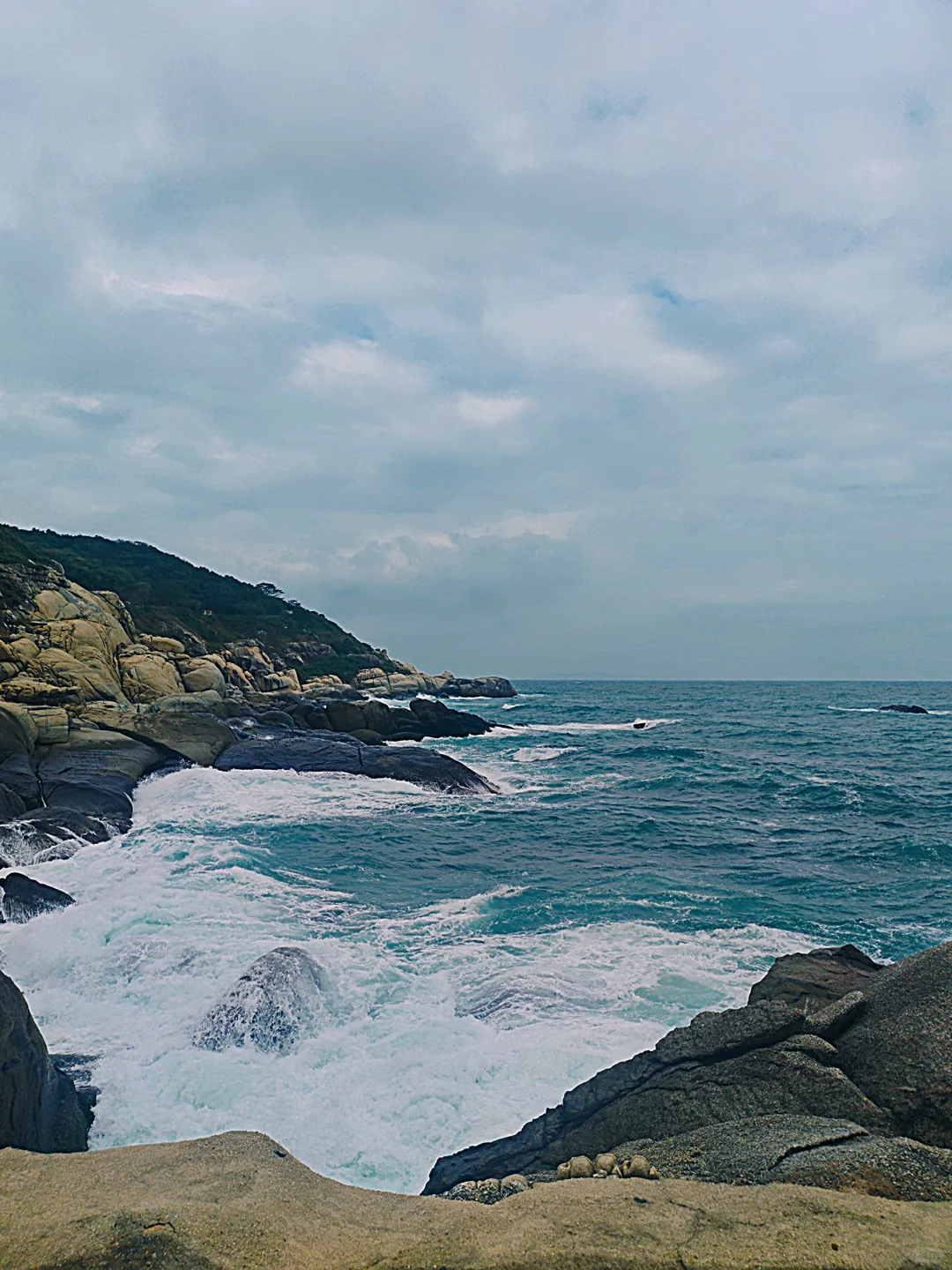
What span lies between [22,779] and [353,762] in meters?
13.4

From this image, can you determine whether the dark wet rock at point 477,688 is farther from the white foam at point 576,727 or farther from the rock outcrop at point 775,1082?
the rock outcrop at point 775,1082

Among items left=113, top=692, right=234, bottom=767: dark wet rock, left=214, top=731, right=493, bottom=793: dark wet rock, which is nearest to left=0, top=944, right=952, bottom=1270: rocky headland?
left=214, top=731, right=493, bottom=793: dark wet rock

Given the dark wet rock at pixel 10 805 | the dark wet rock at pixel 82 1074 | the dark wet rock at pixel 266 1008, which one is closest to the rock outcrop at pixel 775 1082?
the dark wet rock at pixel 266 1008

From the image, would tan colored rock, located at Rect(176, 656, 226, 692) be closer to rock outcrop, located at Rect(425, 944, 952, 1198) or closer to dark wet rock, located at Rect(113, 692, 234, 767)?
dark wet rock, located at Rect(113, 692, 234, 767)

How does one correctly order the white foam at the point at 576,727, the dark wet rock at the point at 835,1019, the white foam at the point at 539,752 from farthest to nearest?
the white foam at the point at 576,727 < the white foam at the point at 539,752 < the dark wet rock at the point at 835,1019

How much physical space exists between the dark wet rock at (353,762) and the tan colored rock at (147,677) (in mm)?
9060

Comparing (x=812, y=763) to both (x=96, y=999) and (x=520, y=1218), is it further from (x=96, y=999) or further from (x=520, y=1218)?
(x=520, y=1218)

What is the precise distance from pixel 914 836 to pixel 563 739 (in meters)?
30.3

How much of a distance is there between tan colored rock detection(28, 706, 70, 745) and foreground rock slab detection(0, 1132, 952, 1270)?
79.6 feet

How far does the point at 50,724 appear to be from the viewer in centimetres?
2553

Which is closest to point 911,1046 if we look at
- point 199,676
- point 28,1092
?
point 28,1092

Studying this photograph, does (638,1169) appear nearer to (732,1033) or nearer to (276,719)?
(732,1033)

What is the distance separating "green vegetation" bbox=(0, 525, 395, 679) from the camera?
75.4 m

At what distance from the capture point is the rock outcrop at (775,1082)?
17.0 feet
